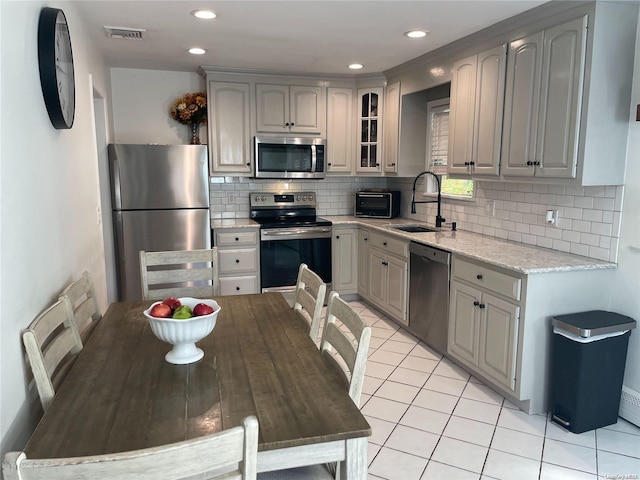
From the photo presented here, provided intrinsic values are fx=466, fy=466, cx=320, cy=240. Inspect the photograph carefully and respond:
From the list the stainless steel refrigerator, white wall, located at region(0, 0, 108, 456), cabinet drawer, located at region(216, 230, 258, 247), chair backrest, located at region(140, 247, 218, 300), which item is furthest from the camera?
cabinet drawer, located at region(216, 230, 258, 247)

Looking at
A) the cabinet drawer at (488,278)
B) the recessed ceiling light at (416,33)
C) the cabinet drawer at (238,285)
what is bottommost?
the cabinet drawer at (238,285)

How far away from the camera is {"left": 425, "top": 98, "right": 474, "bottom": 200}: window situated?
4.29 metres

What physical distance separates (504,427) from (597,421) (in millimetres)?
494

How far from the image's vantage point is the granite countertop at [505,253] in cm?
263

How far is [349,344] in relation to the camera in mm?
1640

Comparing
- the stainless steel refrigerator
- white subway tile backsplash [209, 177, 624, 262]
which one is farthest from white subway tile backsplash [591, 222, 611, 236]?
the stainless steel refrigerator

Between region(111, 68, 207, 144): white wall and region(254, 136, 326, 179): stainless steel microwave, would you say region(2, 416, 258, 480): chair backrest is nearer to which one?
region(254, 136, 326, 179): stainless steel microwave

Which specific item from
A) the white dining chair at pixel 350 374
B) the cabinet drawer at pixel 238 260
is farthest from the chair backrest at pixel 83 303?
the cabinet drawer at pixel 238 260

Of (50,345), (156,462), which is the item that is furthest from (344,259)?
(156,462)

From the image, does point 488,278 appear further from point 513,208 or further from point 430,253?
point 513,208

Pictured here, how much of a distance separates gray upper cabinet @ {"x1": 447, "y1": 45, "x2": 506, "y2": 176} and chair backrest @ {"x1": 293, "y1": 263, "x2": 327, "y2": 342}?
1701 millimetres

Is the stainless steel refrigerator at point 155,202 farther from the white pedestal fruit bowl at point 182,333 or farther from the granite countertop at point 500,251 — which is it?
the white pedestal fruit bowl at point 182,333

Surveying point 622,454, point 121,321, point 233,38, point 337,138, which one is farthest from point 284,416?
point 337,138

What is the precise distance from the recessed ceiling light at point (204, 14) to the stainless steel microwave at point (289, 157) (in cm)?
173
